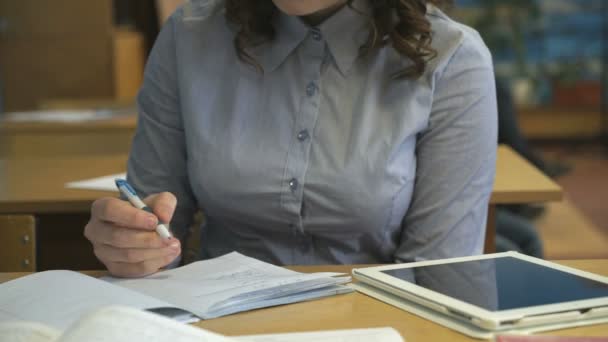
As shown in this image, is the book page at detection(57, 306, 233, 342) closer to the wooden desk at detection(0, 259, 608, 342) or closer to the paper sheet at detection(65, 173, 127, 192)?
the wooden desk at detection(0, 259, 608, 342)

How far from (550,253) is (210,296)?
1.68 meters

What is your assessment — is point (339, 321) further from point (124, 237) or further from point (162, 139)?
point (162, 139)

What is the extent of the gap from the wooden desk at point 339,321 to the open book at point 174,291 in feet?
0.06

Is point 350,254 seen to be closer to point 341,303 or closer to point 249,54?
point 249,54

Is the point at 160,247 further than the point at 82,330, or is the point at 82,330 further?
the point at 160,247

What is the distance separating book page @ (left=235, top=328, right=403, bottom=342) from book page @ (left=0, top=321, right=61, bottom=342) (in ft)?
0.58

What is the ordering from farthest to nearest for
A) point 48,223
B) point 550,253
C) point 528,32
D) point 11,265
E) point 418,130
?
point 528,32, point 550,253, point 48,223, point 11,265, point 418,130

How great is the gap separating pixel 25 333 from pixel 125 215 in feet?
1.22

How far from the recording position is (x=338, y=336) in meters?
0.92

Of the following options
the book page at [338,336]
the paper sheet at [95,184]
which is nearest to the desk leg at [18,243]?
the paper sheet at [95,184]

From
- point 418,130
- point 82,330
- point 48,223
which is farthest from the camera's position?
point 48,223

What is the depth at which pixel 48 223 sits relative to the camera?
6.75 feet

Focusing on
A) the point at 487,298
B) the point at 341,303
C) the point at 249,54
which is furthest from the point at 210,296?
the point at 249,54

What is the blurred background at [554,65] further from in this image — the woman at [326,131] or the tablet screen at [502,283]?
the tablet screen at [502,283]
